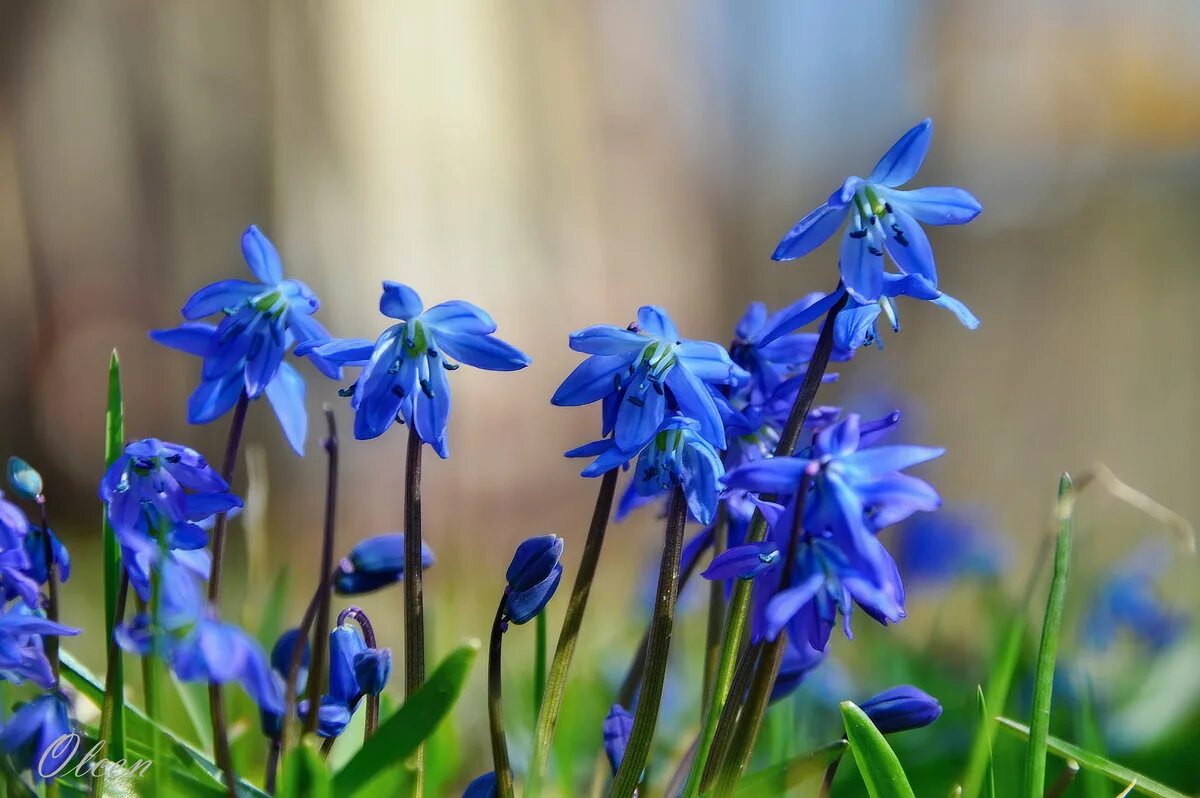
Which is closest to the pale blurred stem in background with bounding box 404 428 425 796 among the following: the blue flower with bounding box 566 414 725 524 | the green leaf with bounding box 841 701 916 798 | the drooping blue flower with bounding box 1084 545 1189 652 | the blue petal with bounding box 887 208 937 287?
the blue flower with bounding box 566 414 725 524

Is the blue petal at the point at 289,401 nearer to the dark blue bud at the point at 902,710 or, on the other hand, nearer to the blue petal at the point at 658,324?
the blue petal at the point at 658,324

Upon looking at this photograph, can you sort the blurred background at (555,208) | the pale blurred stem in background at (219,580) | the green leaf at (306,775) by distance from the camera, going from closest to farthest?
the green leaf at (306,775) < the pale blurred stem in background at (219,580) < the blurred background at (555,208)

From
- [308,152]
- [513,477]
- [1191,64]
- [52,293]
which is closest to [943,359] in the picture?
[1191,64]

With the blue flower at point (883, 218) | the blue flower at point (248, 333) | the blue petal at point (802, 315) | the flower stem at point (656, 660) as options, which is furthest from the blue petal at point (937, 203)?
the blue flower at point (248, 333)

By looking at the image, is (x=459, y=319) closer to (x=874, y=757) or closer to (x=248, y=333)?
(x=248, y=333)

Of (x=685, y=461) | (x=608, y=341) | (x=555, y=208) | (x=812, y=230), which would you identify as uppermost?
(x=812, y=230)

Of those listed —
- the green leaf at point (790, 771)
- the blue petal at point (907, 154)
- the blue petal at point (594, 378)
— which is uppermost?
the blue petal at point (907, 154)

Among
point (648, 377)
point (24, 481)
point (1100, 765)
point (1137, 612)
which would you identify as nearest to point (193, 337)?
point (24, 481)
